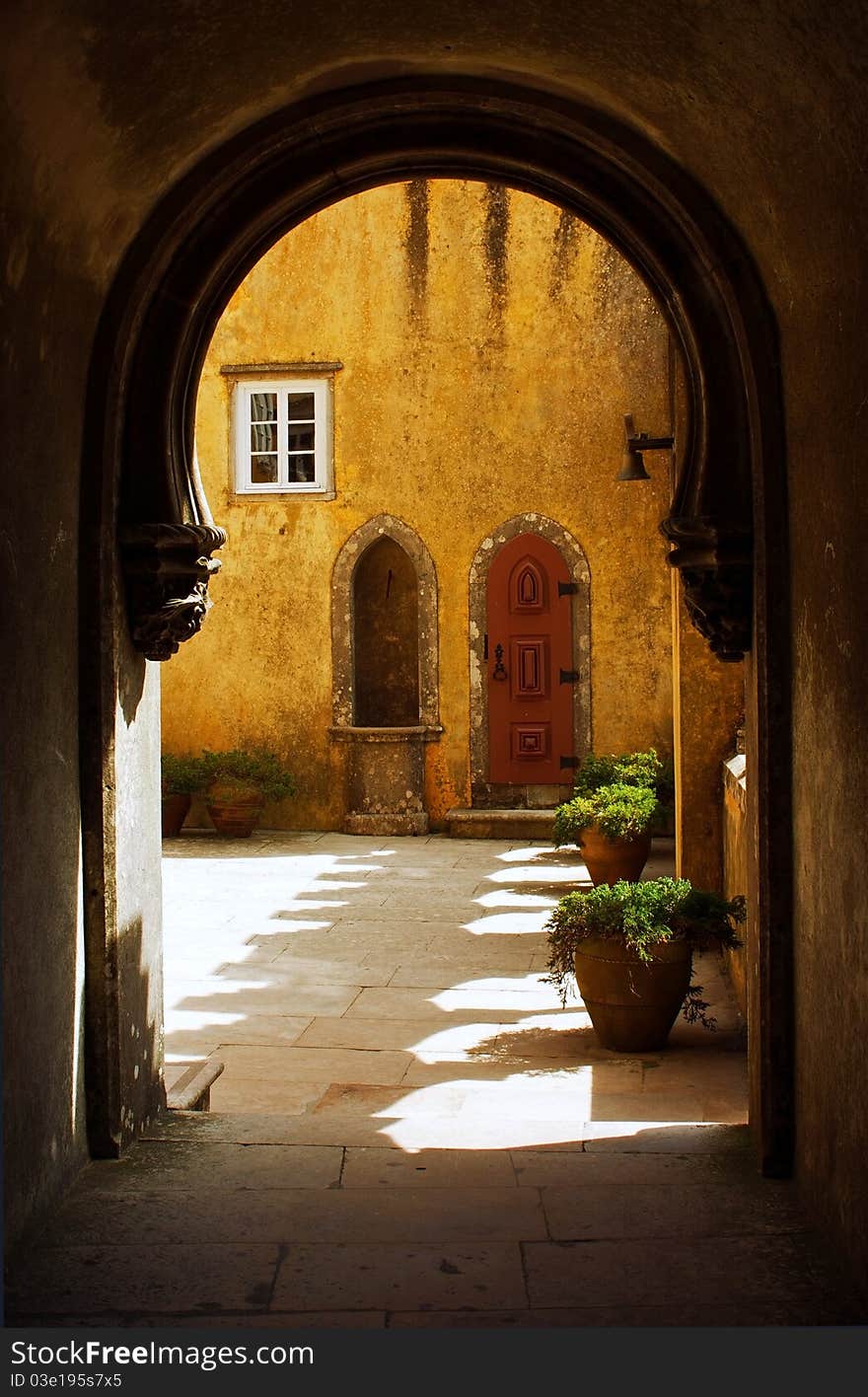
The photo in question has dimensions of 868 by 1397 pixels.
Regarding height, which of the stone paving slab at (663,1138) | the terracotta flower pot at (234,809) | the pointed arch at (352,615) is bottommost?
the stone paving slab at (663,1138)

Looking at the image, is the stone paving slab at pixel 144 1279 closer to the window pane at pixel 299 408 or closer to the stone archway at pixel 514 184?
the stone archway at pixel 514 184

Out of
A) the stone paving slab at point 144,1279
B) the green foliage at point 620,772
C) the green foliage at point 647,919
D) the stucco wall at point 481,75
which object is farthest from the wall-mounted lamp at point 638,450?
the stone paving slab at point 144,1279

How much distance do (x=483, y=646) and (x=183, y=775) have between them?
2.97 metres

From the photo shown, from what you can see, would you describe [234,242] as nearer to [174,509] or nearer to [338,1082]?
[174,509]

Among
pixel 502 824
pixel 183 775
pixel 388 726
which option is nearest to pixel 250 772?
pixel 183 775

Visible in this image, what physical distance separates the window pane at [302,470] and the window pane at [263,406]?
A: 1.40ft

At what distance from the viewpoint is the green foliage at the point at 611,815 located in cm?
986

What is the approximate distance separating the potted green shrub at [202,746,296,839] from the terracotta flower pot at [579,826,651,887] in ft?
12.8

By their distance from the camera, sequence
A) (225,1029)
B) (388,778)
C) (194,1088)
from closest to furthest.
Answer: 1. (194,1088)
2. (225,1029)
3. (388,778)

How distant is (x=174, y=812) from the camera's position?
13.1m

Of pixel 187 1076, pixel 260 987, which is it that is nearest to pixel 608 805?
pixel 260 987

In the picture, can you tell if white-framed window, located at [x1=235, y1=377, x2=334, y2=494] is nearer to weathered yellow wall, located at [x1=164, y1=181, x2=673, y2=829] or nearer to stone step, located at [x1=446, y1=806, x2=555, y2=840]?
weathered yellow wall, located at [x1=164, y1=181, x2=673, y2=829]

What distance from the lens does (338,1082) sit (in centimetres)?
568

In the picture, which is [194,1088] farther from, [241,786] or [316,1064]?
[241,786]
